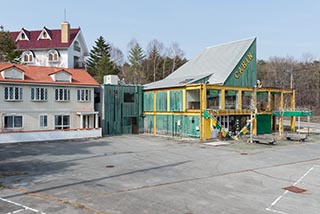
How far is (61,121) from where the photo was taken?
31484 millimetres

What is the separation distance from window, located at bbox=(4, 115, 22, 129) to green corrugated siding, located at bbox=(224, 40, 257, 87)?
67.9 feet

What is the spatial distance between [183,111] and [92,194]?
70.8 feet

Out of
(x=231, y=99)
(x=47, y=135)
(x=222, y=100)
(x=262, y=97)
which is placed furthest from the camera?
(x=262, y=97)

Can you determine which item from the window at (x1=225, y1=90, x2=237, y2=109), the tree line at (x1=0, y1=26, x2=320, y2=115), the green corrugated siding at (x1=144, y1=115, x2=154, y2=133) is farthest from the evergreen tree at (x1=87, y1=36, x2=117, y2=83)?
the window at (x1=225, y1=90, x2=237, y2=109)

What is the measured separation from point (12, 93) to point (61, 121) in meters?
5.40

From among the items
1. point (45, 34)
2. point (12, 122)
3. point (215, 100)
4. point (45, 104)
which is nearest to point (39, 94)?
point (45, 104)

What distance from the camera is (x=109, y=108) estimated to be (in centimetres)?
3428

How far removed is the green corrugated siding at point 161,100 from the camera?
113ft

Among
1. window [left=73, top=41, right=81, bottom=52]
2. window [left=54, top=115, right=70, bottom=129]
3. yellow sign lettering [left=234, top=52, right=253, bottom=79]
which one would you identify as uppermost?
window [left=73, top=41, right=81, bottom=52]

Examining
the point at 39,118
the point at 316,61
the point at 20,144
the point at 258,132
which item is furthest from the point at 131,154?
the point at 316,61

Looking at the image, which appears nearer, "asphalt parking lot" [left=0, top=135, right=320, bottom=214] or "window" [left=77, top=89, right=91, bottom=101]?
"asphalt parking lot" [left=0, top=135, right=320, bottom=214]

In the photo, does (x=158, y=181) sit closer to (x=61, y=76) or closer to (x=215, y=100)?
(x=61, y=76)

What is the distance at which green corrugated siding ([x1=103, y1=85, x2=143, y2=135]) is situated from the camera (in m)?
34.2

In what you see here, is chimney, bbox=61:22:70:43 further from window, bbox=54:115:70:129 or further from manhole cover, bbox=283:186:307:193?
manhole cover, bbox=283:186:307:193
